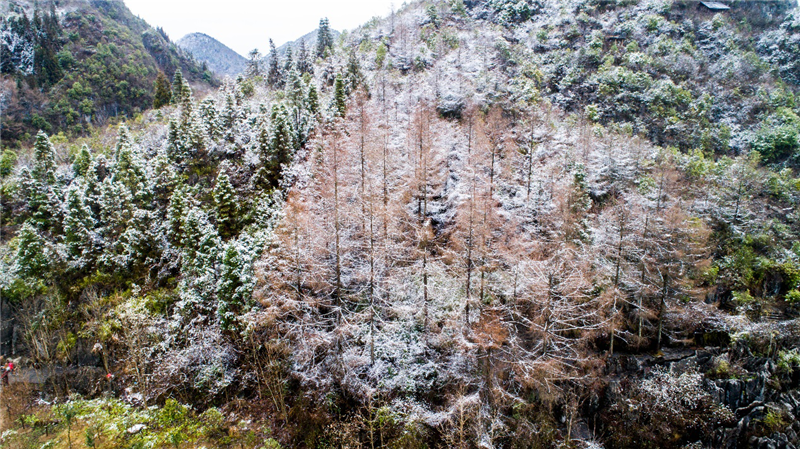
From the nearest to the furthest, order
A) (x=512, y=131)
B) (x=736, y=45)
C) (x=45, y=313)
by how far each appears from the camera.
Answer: (x=45, y=313) < (x=512, y=131) < (x=736, y=45)

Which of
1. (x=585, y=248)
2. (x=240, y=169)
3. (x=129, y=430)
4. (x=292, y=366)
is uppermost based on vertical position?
(x=240, y=169)

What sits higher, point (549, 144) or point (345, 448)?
point (549, 144)

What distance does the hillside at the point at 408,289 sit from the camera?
21.8m

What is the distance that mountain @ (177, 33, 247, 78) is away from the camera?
Answer: 189 metres

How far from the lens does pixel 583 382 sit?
22.0 m

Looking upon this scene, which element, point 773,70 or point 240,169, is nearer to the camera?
point 240,169

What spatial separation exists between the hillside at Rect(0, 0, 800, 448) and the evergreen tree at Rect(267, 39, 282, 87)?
27.2 meters

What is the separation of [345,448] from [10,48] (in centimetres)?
11615

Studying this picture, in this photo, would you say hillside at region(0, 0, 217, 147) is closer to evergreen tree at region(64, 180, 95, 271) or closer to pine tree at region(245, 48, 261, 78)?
pine tree at region(245, 48, 261, 78)

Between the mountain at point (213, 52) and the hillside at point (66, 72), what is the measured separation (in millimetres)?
73540

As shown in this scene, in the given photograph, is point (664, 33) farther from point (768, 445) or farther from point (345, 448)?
point (345, 448)

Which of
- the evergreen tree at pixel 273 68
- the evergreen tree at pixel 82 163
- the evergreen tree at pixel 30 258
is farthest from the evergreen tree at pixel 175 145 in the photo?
the evergreen tree at pixel 273 68

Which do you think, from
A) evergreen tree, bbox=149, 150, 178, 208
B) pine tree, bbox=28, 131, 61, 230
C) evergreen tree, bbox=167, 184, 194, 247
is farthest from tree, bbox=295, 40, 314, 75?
evergreen tree, bbox=167, 184, 194, 247

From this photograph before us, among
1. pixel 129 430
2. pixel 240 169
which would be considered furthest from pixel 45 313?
pixel 240 169
